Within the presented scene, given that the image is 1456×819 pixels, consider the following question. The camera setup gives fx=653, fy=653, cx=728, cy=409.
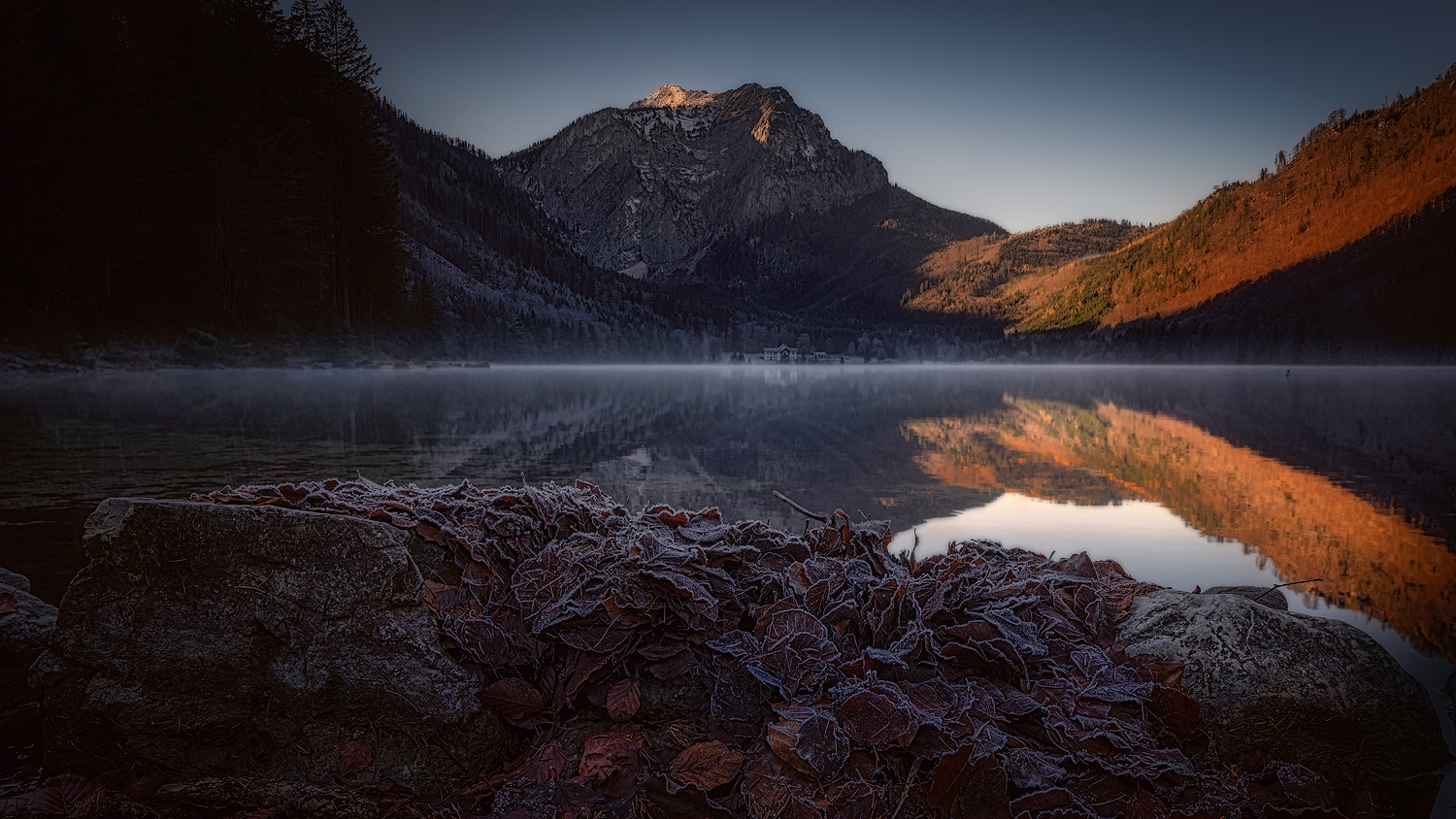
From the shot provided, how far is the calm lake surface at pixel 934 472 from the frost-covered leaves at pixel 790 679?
2.72 meters

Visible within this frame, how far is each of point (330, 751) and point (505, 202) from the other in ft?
501

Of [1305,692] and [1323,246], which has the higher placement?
[1323,246]

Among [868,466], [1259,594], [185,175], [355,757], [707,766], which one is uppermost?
[185,175]

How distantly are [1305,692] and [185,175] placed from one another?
1786 inches

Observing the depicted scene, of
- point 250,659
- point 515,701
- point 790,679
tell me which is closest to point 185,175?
point 250,659

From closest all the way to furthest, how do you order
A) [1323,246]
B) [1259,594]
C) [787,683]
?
[787,683] < [1259,594] < [1323,246]

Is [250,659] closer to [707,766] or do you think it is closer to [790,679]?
[707,766]

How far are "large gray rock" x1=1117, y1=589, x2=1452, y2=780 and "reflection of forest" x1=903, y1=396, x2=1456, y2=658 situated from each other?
2000mm

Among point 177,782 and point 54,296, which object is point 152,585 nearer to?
point 177,782

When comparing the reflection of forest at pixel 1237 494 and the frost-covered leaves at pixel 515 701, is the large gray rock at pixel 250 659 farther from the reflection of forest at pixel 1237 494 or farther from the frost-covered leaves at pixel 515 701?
the reflection of forest at pixel 1237 494

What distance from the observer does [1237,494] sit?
28.3 feet

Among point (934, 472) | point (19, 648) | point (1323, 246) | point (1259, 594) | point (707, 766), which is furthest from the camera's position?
point (1323, 246)

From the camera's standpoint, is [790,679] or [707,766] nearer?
[707,766]

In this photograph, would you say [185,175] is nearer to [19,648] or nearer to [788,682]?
[19,648]
